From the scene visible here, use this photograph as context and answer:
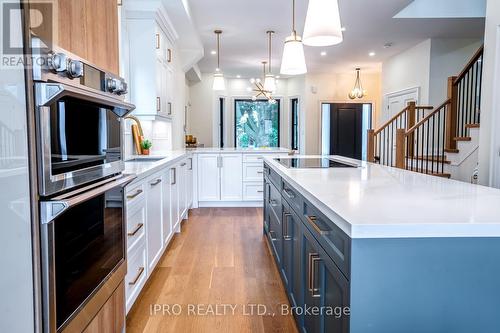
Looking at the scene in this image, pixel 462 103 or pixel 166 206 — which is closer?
pixel 166 206

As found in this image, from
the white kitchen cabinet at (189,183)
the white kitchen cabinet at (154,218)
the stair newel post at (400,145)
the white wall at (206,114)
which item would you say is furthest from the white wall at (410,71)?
the white kitchen cabinet at (154,218)

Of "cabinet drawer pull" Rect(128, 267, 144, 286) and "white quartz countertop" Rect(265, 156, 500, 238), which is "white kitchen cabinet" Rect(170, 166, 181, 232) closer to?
"cabinet drawer pull" Rect(128, 267, 144, 286)

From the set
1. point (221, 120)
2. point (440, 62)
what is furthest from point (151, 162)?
point (221, 120)

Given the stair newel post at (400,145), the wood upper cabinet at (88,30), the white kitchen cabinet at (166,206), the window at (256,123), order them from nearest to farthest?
1. the wood upper cabinet at (88,30)
2. the white kitchen cabinet at (166,206)
3. the stair newel post at (400,145)
4. the window at (256,123)

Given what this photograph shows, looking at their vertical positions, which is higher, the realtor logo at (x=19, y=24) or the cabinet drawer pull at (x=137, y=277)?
the realtor logo at (x=19, y=24)

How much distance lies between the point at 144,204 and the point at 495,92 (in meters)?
2.61

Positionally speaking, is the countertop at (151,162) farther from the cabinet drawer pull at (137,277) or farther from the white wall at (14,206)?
the white wall at (14,206)

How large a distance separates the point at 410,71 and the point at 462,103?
6.14ft

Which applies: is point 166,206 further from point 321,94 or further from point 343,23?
point 321,94

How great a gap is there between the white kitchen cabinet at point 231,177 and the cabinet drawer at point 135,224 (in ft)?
10.5

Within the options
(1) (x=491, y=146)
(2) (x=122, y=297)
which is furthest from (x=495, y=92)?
(2) (x=122, y=297)

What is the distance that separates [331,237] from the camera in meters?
1.30

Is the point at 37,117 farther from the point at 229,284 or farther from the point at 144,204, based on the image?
the point at 229,284

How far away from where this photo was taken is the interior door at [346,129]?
970 cm
